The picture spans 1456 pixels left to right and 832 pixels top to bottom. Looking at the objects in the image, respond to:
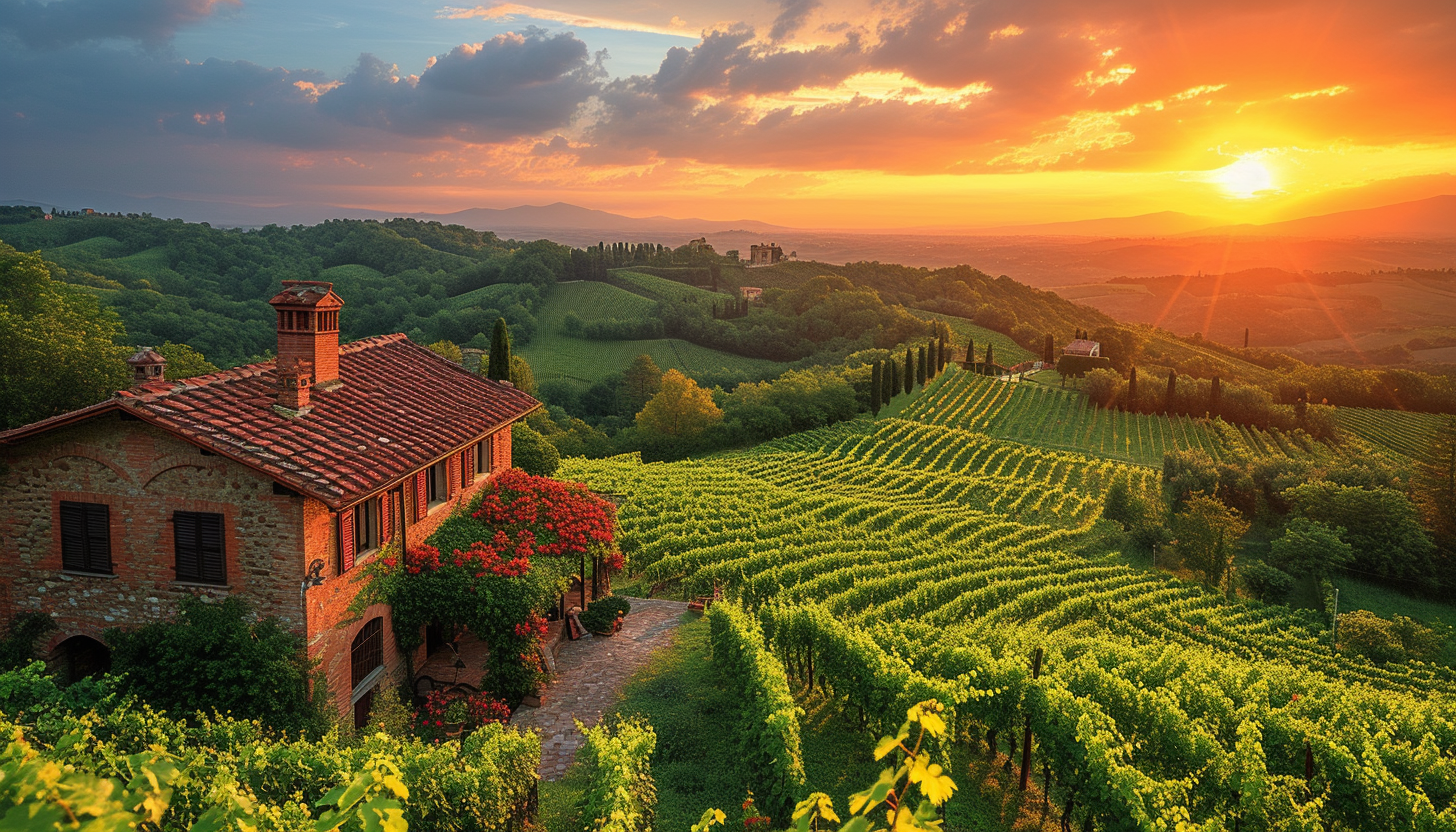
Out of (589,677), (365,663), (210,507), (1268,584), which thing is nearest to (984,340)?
(1268,584)

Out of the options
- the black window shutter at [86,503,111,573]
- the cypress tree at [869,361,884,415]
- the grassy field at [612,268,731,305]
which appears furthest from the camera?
the grassy field at [612,268,731,305]

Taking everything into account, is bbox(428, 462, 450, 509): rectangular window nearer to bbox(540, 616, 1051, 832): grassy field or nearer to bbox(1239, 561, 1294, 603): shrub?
bbox(540, 616, 1051, 832): grassy field

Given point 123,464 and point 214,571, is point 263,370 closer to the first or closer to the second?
point 123,464

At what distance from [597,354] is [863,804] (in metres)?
104

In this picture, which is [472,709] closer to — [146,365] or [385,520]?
[385,520]

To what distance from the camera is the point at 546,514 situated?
1956cm

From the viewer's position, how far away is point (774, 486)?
38.6 m

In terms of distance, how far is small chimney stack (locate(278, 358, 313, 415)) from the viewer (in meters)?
14.7

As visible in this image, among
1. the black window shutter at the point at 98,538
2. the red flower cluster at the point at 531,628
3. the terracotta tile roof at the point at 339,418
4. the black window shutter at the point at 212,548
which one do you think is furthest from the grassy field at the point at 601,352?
the black window shutter at the point at 212,548

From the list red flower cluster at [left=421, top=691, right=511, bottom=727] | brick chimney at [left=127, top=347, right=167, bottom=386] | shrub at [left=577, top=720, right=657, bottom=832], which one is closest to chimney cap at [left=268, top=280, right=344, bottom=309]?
brick chimney at [left=127, top=347, right=167, bottom=386]

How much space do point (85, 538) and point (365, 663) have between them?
5.14 metres

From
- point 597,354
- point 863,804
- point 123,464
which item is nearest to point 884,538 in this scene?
point 123,464

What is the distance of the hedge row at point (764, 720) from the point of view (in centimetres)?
1234

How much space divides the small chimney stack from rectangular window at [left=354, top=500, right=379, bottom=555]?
85.3 inches
